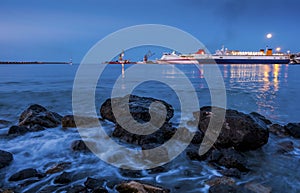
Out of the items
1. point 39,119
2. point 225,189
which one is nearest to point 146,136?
point 225,189

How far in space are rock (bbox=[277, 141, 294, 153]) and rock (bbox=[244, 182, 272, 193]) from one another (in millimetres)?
2048

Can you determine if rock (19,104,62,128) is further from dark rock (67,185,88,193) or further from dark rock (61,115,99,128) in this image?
dark rock (67,185,88,193)

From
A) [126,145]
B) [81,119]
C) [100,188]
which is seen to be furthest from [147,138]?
[81,119]

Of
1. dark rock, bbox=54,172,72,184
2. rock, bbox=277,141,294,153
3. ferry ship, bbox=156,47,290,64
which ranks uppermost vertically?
ferry ship, bbox=156,47,290,64

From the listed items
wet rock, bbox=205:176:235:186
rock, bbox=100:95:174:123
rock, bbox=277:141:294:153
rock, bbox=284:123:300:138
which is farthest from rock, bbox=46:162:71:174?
rock, bbox=284:123:300:138

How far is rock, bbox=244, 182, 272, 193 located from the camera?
3869 mm

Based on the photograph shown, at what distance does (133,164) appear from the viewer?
4926mm

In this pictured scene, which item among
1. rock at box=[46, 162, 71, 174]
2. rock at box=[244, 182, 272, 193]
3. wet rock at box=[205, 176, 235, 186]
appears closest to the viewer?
rock at box=[244, 182, 272, 193]

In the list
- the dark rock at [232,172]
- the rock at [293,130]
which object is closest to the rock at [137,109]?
the dark rock at [232,172]

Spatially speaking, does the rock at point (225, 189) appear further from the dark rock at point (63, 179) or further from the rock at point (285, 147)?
the dark rock at point (63, 179)

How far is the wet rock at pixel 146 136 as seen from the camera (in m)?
5.89

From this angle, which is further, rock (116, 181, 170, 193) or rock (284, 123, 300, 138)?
rock (284, 123, 300, 138)

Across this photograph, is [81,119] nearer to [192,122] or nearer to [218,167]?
[192,122]

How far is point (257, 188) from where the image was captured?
3939 millimetres
